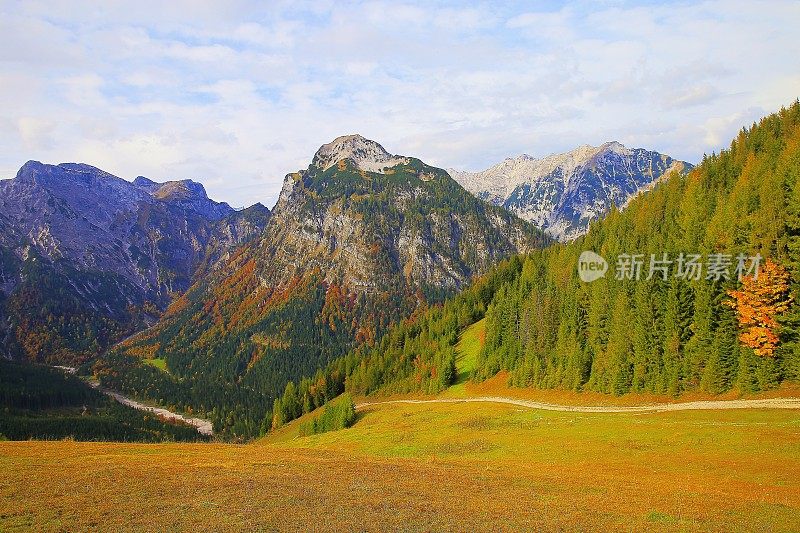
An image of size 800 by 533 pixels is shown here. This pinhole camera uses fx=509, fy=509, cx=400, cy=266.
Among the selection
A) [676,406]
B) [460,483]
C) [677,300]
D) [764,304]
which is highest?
[677,300]

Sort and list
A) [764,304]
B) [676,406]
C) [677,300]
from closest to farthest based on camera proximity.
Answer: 1. [764,304]
2. [676,406]
3. [677,300]

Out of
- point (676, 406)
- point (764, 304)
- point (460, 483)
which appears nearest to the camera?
point (460, 483)

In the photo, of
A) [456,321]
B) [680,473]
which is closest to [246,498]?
[680,473]

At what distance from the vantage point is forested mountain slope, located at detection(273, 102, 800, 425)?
67188mm

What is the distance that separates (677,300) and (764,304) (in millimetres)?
12558

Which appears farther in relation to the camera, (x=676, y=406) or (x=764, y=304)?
(x=676, y=406)

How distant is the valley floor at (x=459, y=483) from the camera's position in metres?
25.8

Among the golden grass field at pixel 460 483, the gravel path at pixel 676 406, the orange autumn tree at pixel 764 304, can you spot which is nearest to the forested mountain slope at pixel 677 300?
the orange autumn tree at pixel 764 304

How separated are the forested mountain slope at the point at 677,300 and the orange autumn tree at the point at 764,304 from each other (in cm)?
14

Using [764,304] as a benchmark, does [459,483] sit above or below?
below

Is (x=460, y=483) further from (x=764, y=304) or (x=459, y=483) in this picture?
(x=764, y=304)

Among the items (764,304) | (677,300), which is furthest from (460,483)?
(677,300)

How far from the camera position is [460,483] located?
120 ft

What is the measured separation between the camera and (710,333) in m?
73.2
